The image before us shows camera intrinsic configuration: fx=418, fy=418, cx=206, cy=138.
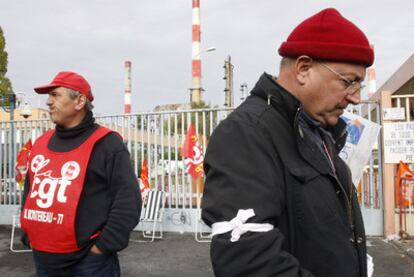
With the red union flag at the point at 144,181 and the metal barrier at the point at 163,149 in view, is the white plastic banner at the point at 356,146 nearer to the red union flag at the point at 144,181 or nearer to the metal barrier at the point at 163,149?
the metal barrier at the point at 163,149

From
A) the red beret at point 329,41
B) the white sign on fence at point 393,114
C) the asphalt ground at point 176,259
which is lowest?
the asphalt ground at point 176,259

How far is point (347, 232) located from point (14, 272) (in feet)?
17.6

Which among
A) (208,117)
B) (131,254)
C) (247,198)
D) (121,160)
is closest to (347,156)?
(121,160)

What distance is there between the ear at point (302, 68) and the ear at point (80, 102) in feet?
5.10

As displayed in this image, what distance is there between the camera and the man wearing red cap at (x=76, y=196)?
7.10 feet

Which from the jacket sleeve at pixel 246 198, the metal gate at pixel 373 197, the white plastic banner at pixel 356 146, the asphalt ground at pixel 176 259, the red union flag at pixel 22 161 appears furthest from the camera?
the red union flag at pixel 22 161

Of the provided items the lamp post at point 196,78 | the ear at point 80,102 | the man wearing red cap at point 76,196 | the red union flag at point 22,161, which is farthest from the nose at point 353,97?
the lamp post at point 196,78

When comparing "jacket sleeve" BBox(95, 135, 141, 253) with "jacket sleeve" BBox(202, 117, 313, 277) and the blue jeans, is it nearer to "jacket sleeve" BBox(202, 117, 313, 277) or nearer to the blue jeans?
the blue jeans

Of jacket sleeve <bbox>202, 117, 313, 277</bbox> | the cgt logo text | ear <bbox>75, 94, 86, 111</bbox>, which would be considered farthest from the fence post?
jacket sleeve <bbox>202, 117, 313, 277</bbox>

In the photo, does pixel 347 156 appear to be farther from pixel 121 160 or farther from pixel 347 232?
pixel 347 232

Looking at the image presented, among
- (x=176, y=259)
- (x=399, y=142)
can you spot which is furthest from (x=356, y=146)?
(x=399, y=142)

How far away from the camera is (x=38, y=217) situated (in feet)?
7.30

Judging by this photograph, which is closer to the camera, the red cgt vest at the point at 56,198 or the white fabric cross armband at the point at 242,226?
the white fabric cross armband at the point at 242,226

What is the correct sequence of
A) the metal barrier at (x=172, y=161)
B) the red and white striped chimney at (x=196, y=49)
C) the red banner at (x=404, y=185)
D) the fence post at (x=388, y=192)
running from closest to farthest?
the red banner at (x=404, y=185)
the fence post at (x=388, y=192)
the metal barrier at (x=172, y=161)
the red and white striped chimney at (x=196, y=49)
